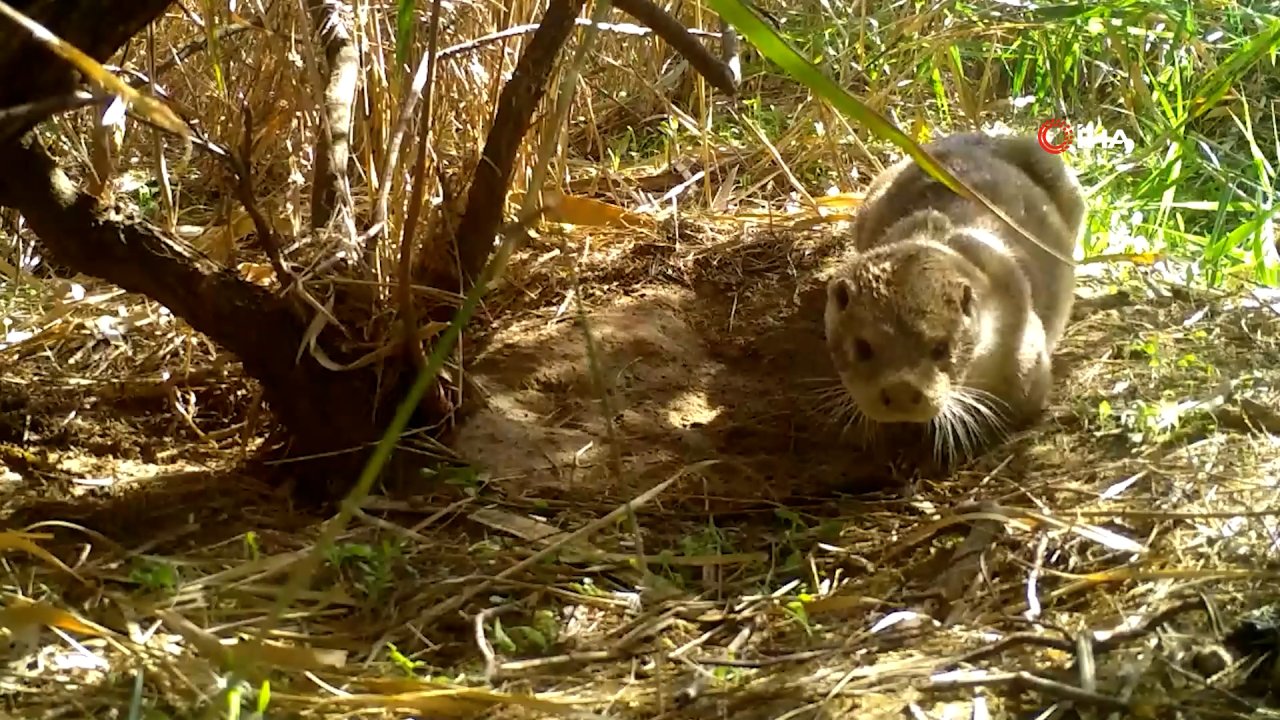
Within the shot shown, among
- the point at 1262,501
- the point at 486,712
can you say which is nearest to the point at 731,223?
the point at 1262,501

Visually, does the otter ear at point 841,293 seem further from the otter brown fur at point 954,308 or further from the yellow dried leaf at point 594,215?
the yellow dried leaf at point 594,215

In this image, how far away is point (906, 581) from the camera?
225cm

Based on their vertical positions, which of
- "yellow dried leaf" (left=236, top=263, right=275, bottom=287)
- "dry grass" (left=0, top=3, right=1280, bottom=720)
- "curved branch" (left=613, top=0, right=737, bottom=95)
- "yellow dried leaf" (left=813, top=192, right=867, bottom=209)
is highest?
"curved branch" (left=613, top=0, right=737, bottom=95)

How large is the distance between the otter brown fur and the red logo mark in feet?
2.47

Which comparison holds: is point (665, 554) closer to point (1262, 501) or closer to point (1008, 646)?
point (1008, 646)

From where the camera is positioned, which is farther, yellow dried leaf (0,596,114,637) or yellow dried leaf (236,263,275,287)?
yellow dried leaf (236,263,275,287)

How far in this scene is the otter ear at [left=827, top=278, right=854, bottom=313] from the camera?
2.92 m

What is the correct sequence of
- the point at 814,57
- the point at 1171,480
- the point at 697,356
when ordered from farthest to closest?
the point at 814,57, the point at 697,356, the point at 1171,480

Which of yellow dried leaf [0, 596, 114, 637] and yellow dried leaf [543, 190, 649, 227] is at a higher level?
yellow dried leaf [543, 190, 649, 227]

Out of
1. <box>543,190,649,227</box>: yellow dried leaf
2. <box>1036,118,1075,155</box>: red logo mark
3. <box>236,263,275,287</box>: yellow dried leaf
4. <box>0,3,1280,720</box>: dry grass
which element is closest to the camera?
<box>0,3,1280,720</box>: dry grass

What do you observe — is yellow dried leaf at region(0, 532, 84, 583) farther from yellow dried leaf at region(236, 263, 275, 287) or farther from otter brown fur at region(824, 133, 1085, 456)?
otter brown fur at region(824, 133, 1085, 456)

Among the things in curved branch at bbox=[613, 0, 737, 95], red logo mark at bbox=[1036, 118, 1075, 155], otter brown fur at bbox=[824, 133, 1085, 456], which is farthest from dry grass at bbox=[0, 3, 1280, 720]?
red logo mark at bbox=[1036, 118, 1075, 155]

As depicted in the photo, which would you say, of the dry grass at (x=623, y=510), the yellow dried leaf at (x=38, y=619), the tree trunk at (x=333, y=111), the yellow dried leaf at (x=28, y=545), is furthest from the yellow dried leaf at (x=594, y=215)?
the yellow dried leaf at (x=38, y=619)

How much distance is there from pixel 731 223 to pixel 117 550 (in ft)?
7.18
